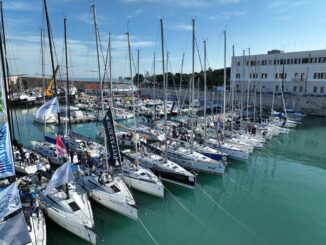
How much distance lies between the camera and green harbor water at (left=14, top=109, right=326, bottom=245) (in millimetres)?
15875

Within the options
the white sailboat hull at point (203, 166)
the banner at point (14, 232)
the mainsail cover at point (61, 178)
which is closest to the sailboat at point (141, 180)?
the mainsail cover at point (61, 178)

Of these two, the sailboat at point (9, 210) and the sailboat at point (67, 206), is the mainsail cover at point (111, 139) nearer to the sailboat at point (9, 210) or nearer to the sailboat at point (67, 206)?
the sailboat at point (67, 206)

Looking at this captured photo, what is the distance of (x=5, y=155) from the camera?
12.4 m

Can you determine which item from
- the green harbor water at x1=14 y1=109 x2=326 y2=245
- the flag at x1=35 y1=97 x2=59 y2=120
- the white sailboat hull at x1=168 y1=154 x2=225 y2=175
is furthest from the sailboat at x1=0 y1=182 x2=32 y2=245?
the white sailboat hull at x1=168 y1=154 x2=225 y2=175

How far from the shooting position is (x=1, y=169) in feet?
40.5

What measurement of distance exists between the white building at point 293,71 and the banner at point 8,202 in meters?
58.1

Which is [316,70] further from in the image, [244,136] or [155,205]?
[155,205]

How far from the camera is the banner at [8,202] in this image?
11789 mm

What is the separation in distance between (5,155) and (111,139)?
7.60m

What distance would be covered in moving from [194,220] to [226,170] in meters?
10.3

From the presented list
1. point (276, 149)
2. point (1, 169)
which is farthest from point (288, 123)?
point (1, 169)

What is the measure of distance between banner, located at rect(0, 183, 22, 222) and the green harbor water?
Result: 156 inches

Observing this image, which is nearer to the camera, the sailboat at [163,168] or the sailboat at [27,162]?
the sailboat at [163,168]

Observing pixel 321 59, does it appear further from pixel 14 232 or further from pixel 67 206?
pixel 14 232
